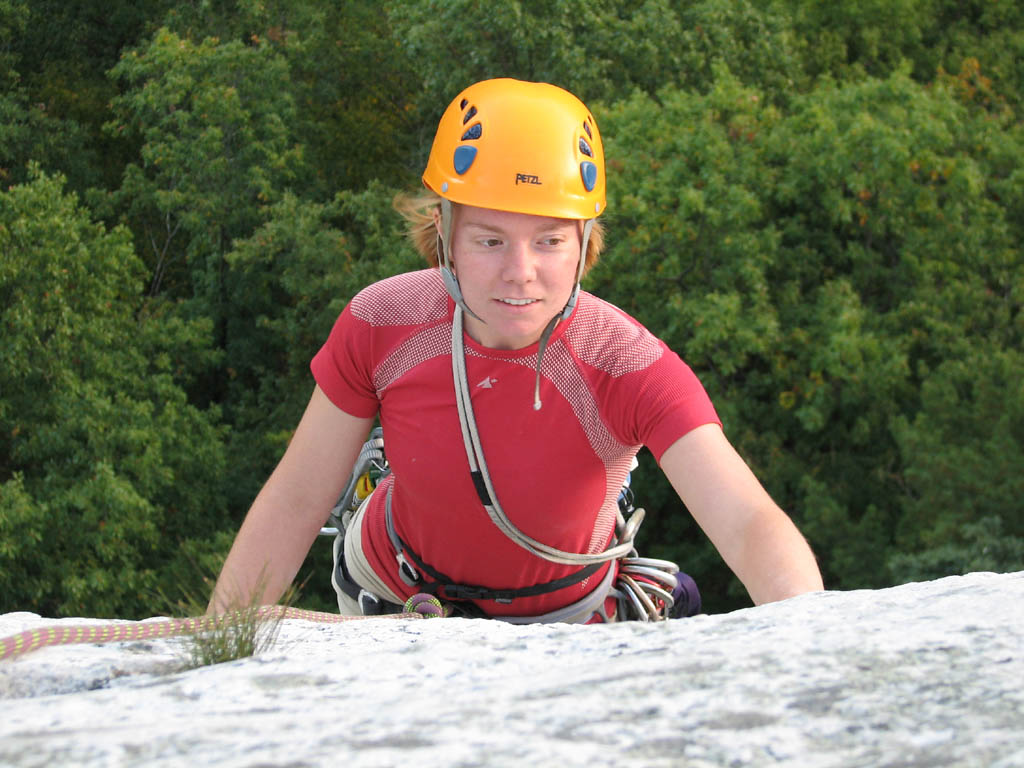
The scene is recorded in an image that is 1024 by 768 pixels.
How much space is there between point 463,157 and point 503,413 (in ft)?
1.90

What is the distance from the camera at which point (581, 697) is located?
1.59m

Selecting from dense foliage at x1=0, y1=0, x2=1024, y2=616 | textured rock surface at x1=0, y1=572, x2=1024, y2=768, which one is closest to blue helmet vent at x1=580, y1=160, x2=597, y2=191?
textured rock surface at x1=0, y1=572, x2=1024, y2=768

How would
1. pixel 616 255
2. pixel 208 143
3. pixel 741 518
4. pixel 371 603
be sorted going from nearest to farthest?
pixel 741 518 → pixel 371 603 → pixel 616 255 → pixel 208 143

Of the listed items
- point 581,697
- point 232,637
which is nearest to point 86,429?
point 232,637

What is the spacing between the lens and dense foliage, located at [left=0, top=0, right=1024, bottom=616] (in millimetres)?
16328

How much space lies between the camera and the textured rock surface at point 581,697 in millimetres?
1418

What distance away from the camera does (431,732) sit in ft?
4.88

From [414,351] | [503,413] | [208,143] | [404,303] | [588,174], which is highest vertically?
[208,143]

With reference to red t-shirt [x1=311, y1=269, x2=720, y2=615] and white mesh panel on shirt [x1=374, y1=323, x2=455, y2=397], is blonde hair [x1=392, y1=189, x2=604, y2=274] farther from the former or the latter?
white mesh panel on shirt [x1=374, y1=323, x2=455, y2=397]

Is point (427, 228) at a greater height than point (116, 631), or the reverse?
point (427, 228)

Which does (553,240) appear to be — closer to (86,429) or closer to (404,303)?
(404,303)

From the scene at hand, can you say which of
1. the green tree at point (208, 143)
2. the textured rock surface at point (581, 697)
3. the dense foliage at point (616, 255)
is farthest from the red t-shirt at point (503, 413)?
the green tree at point (208, 143)

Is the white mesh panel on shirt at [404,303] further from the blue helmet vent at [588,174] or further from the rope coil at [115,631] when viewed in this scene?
the rope coil at [115,631]

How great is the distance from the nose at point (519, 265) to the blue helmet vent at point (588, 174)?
0.94 feet
